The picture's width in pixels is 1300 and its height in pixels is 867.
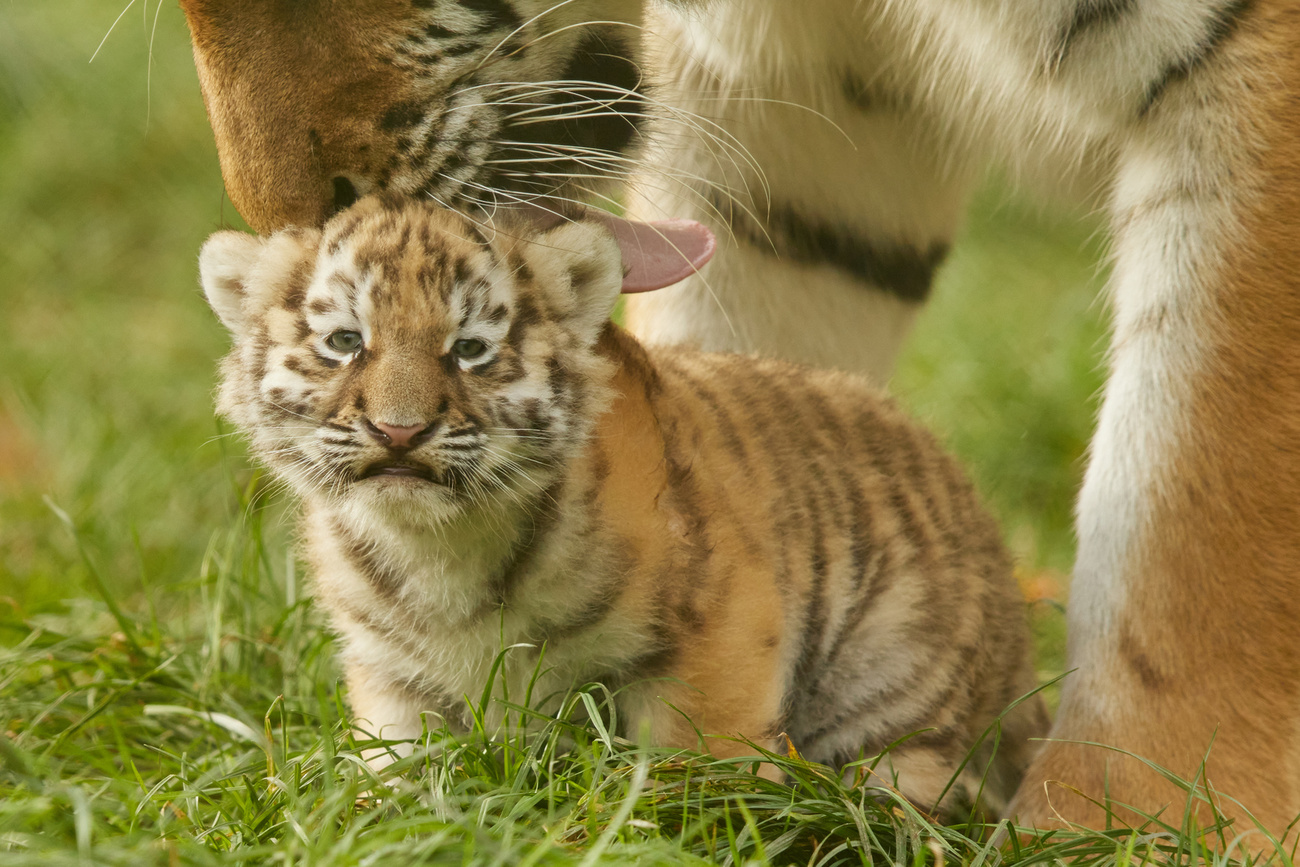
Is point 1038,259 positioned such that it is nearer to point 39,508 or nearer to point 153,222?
point 153,222

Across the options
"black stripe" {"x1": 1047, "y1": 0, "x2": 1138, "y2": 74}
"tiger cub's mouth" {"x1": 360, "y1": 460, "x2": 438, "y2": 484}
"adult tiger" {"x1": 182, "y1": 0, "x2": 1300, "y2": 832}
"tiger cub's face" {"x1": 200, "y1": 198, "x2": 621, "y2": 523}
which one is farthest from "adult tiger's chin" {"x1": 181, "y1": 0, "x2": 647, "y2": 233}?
"black stripe" {"x1": 1047, "y1": 0, "x2": 1138, "y2": 74}

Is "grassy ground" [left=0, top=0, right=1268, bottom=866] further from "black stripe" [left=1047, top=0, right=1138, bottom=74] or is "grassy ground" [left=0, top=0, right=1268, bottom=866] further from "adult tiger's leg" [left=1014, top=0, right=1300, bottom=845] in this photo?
"black stripe" [left=1047, top=0, right=1138, bottom=74]

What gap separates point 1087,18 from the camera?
195 centimetres

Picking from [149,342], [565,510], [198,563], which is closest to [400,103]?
[565,510]

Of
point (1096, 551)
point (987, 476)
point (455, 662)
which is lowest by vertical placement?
point (987, 476)

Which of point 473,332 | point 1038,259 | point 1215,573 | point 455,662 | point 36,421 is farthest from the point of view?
point 1038,259

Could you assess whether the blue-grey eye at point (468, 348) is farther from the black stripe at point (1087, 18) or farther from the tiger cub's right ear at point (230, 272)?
the black stripe at point (1087, 18)

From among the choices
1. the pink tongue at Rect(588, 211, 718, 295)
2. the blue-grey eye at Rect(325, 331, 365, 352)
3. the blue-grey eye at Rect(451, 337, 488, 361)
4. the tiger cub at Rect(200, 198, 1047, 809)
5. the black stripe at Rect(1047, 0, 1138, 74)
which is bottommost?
the tiger cub at Rect(200, 198, 1047, 809)

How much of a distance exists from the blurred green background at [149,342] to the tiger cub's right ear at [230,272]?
1.50 ft

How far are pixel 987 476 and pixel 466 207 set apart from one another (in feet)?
7.75

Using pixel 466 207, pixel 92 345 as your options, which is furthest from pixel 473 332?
pixel 92 345

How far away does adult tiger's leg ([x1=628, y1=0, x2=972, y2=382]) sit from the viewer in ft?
8.06

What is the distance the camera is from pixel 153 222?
17.8 ft

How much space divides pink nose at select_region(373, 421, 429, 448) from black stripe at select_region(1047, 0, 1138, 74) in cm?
110
